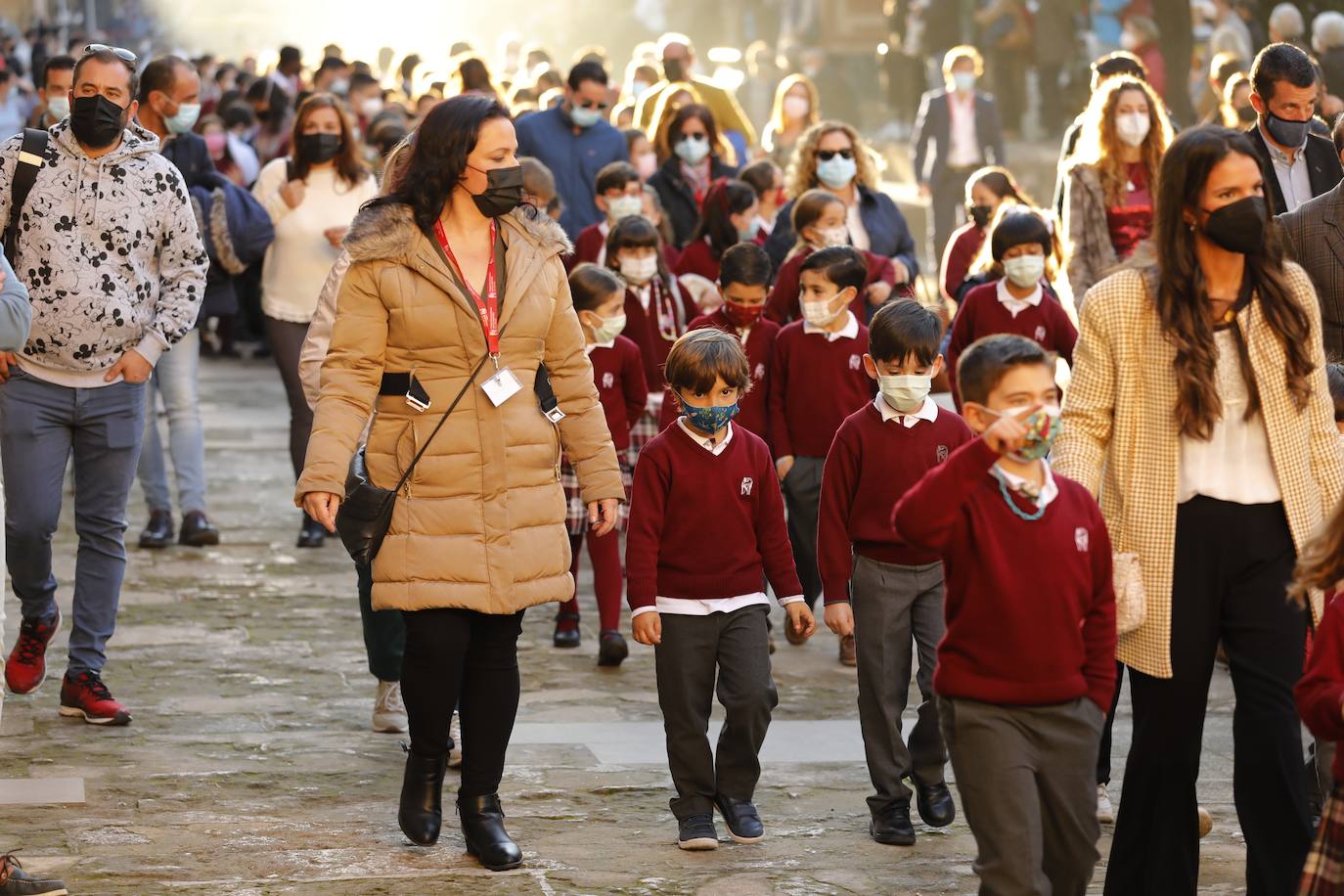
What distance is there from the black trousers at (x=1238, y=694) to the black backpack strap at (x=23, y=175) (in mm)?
4009

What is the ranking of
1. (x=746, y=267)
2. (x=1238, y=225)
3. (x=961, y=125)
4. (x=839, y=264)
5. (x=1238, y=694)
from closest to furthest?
(x=1238, y=225) < (x=1238, y=694) < (x=839, y=264) < (x=746, y=267) < (x=961, y=125)

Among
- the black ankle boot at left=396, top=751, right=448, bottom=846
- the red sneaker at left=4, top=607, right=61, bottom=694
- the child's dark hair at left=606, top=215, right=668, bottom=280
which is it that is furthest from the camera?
the child's dark hair at left=606, top=215, right=668, bottom=280

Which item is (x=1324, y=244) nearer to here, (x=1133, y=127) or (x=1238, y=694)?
(x=1238, y=694)

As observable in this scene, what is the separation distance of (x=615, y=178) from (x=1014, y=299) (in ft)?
10.2

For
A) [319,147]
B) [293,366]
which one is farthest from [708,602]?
[293,366]

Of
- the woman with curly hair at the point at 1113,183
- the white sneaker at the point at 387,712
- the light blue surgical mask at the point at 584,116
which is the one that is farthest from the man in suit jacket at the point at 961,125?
the white sneaker at the point at 387,712

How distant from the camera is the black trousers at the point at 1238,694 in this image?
5305 millimetres

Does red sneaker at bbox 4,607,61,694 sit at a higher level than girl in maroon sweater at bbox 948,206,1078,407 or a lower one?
lower

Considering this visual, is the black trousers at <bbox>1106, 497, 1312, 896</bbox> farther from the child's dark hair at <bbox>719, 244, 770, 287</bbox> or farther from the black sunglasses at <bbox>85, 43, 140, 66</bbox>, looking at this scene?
the black sunglasses at <bbox>85, 43, 140, 66</bbox>

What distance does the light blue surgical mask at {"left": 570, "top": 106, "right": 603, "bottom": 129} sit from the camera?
13.1 meters

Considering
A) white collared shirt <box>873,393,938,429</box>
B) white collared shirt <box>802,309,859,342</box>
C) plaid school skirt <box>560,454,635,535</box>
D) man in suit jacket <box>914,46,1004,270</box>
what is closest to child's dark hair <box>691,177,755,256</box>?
plaid school skirt <box>560,454,635,535</box>

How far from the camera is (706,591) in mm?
6535

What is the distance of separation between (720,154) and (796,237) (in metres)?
2.61

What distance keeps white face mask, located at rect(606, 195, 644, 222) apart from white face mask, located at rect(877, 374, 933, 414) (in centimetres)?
501
